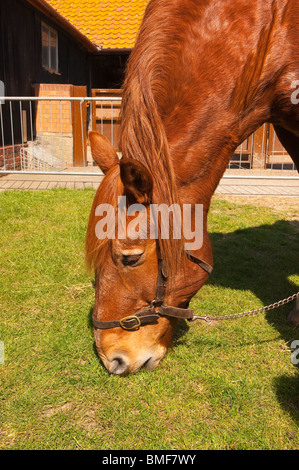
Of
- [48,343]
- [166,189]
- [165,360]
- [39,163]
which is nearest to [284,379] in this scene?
[165,360]

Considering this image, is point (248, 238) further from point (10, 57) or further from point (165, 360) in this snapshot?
point (10, 57)

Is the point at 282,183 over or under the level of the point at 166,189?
under

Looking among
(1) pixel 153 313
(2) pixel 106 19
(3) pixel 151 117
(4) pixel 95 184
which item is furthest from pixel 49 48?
(1) pixel 153 313

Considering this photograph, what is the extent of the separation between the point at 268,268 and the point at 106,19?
1217cm

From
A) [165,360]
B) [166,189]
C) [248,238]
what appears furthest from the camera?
[248,238]

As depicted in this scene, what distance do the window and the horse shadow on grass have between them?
28.7 feet

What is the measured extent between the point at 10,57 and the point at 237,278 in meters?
7.68

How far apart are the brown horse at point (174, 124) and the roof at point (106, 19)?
10605 millimetres

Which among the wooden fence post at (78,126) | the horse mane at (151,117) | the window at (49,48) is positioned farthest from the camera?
the window at (49,48)

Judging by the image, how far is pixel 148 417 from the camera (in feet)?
6.23

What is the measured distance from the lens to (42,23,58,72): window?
34.4 feet

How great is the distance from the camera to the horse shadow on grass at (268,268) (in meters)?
2.20
